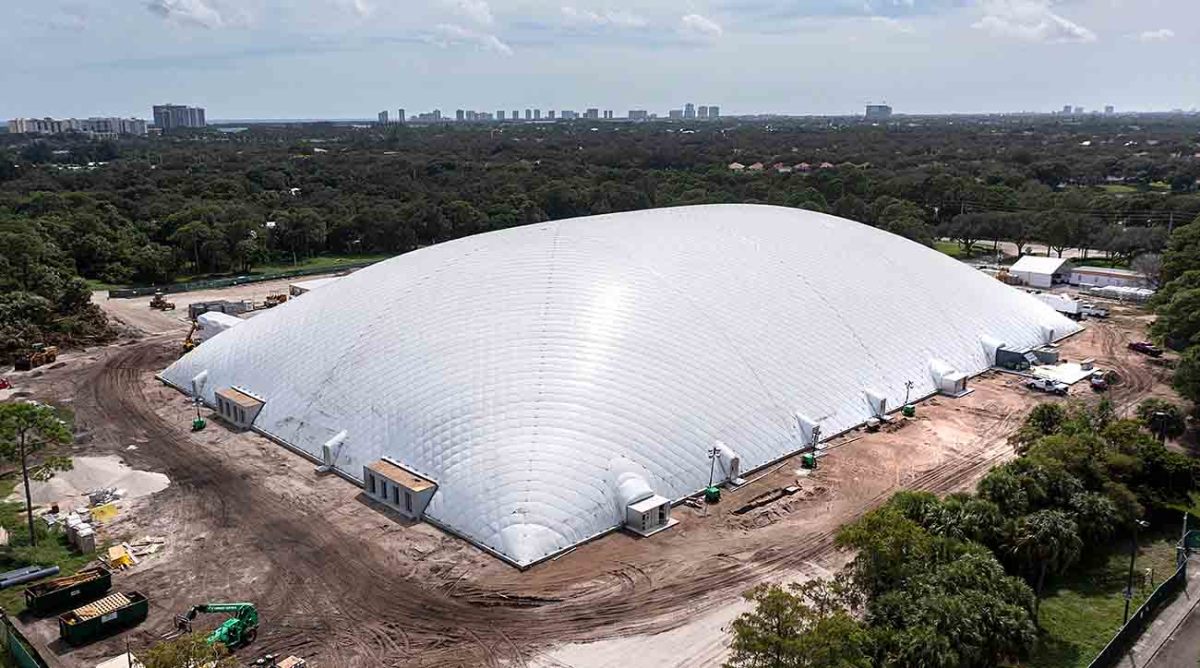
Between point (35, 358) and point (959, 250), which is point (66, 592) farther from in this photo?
point (959, 250)

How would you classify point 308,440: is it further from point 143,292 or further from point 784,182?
point 784,182

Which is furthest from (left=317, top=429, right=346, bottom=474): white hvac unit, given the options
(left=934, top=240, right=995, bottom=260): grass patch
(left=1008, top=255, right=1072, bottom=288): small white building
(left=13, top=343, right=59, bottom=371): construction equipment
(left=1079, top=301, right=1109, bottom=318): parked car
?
(left=934, top=240, right=995, bottom=260): grass patch

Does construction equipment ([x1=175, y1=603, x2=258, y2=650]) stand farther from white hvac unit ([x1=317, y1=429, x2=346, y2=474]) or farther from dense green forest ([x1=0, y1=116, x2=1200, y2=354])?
dense green forest ([x1=0, y1=116, x2=1200, y2=354])

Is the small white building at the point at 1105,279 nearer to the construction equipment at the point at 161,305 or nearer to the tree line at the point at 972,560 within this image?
the tree line at the point at 972,560

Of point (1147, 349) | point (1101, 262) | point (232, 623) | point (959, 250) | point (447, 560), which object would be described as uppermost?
point (959, 250)

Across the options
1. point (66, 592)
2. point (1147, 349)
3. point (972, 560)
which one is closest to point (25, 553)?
point (66, 592)
